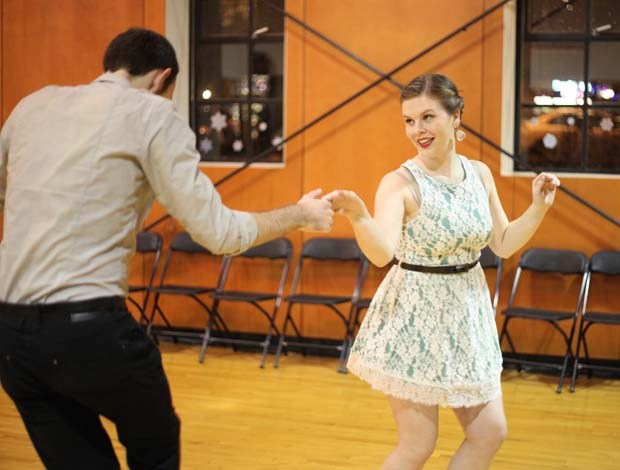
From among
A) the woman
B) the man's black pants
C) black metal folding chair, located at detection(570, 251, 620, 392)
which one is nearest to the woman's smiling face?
the woman

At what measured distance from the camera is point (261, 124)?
24.8ft

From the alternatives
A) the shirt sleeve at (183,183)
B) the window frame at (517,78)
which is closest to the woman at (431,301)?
the shirt sleeve at (183,183)

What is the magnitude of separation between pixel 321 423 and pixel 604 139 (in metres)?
3.03

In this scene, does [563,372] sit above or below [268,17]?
below

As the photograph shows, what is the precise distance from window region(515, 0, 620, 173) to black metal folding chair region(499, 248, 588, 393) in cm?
68

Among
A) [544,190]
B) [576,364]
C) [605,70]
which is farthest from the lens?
[605,70]

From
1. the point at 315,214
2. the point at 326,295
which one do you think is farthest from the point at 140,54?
the point at 326,295

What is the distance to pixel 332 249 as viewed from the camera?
7020mm

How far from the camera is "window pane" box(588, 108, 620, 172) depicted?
266 inches

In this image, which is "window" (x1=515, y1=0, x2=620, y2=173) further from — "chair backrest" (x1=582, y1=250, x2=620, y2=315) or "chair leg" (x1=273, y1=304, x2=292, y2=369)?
"chair leg" (x1=273, y1=304, x2=292, y2=369)

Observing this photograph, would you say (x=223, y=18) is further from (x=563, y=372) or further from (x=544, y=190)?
(x=544, y=190)

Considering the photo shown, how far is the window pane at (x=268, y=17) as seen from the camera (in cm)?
743

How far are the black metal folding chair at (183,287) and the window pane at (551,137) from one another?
93.8 inches

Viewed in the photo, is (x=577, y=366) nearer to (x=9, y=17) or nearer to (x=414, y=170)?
(x=414, y=170)
